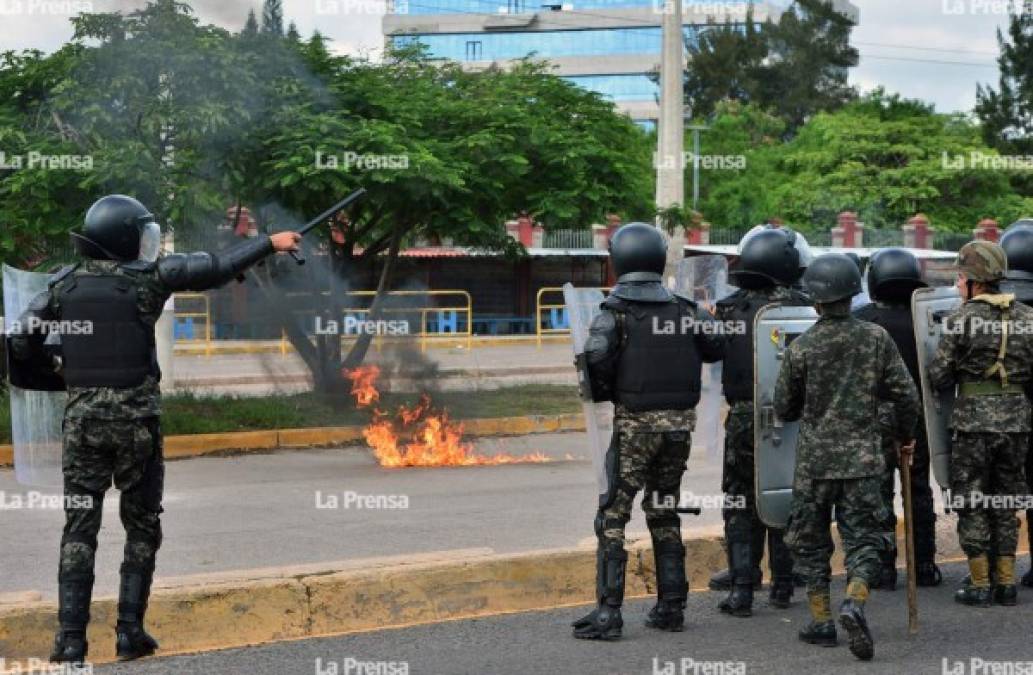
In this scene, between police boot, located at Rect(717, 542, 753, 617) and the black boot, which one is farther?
police boot, located at Rect(717, 542, 753, 617)

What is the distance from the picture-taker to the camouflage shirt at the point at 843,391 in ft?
20.8

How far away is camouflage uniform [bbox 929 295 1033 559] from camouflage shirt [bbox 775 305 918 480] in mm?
858

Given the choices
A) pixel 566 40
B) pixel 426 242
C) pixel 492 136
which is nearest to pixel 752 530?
pixel 492 136

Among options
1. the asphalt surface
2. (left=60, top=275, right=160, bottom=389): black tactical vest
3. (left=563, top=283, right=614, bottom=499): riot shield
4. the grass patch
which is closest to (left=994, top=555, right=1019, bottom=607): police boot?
the asphalt surface

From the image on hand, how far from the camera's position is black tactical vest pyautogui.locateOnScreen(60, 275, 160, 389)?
6.03 meters

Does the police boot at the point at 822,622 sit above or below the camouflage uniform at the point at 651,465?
below

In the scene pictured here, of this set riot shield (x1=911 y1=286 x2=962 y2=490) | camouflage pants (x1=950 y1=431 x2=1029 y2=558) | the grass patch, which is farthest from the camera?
the grass patch

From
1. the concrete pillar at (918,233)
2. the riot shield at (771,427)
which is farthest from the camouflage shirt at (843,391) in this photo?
the concrete pillar at (918,233)

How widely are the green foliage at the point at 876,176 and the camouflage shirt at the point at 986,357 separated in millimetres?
45481

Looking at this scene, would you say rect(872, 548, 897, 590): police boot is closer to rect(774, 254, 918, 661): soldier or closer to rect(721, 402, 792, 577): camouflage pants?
rect(721, 402, 792, 577): camouflage pants

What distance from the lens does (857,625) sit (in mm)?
6012

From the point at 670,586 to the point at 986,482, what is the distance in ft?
5.90

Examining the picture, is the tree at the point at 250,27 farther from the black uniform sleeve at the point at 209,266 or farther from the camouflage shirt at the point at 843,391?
the camouflage shirt at the point at 843,391

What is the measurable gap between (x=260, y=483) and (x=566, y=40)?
83040mm
